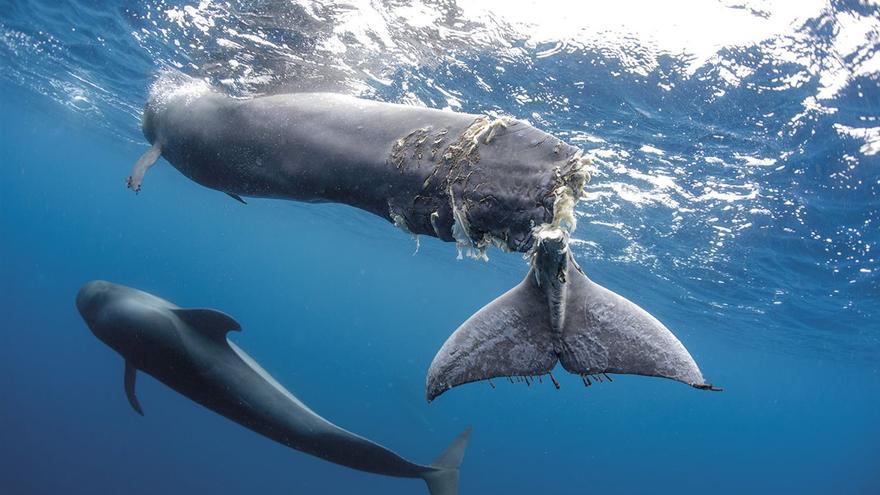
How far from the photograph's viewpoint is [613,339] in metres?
2.91

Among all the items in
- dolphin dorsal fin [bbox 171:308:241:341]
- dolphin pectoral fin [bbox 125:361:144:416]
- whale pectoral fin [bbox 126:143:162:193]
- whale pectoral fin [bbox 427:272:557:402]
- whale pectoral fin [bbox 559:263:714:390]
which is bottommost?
dolphin pectoral fin [bbox 125:361:144:416]

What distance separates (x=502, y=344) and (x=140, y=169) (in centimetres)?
610

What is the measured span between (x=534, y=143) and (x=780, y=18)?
793 cm

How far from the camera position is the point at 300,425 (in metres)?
7.80

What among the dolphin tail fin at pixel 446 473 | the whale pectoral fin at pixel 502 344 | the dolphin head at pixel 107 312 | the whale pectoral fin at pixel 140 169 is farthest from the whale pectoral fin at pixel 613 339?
the dolphin head at pixel 107 312

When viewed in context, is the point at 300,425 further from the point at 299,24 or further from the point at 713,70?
the point at 713,70

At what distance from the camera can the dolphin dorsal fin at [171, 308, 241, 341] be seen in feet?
23.8

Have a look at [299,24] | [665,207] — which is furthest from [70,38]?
[665,207]

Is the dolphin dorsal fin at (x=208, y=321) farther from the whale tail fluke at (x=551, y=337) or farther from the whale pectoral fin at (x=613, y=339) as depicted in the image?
the whale pectoral fin at (x=613, y=339)

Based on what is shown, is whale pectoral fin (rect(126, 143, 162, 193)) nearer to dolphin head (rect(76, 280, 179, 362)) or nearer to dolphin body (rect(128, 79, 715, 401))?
dolphin head (rect(76, 280, 179, 362))

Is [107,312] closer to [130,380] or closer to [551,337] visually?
[130,380]

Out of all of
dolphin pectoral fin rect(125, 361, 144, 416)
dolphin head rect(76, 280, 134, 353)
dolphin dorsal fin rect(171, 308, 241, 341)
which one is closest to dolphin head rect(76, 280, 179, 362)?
dolphin head rect(76, 280, 134, 353)

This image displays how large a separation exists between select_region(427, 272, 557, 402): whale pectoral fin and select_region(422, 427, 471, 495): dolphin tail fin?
20.6 ft

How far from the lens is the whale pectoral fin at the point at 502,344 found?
2902 mm
